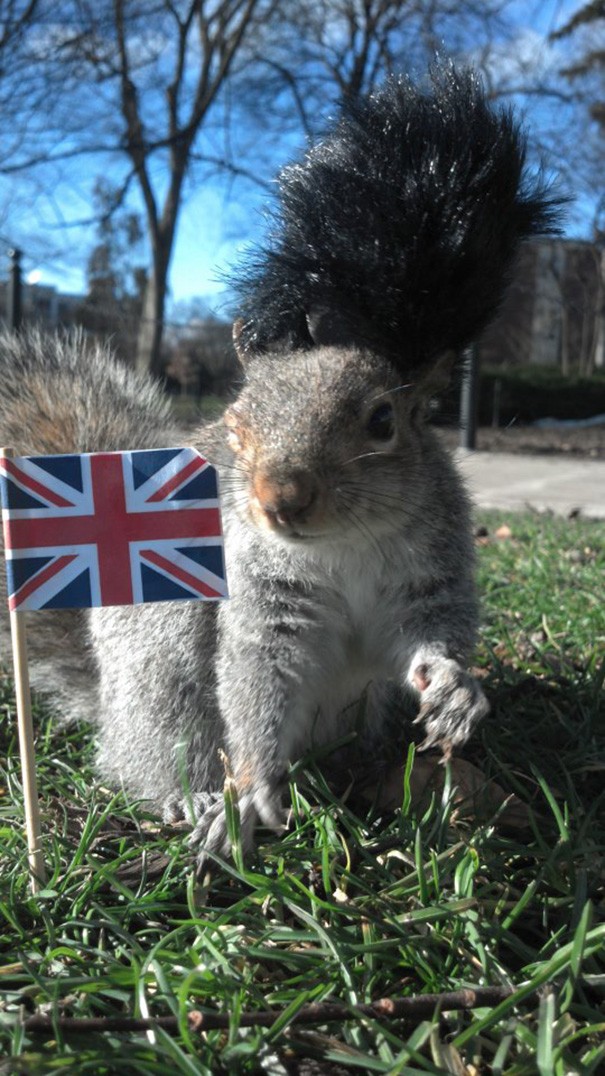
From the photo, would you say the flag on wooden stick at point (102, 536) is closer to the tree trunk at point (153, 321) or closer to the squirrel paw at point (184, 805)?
the squirrel paw at point (184, 805)

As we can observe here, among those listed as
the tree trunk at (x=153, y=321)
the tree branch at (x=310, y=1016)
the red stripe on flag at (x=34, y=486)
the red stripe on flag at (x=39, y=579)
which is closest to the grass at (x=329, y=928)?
the tree branch at (x=310, y=1016)

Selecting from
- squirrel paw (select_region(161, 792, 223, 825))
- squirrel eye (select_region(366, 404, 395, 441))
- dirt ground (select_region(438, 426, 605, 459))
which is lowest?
dirt ground (select_region(438, 426, 605, 459))

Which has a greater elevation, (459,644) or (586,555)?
(459,644)

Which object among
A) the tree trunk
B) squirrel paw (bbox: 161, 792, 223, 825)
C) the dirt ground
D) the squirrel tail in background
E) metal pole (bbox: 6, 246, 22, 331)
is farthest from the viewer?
the dirt ground

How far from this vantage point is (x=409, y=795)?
4.12 feet

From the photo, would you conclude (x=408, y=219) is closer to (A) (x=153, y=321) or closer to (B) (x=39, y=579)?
(B) (x=39, y=579)

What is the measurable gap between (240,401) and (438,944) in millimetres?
842

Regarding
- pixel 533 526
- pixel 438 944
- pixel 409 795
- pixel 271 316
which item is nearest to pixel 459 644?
pixel 409 795

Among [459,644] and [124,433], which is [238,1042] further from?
[124,433]

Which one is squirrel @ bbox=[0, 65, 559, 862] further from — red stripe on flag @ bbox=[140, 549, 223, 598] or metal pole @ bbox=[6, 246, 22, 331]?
metal pole @ bbox=[6, 246, 22, 331]

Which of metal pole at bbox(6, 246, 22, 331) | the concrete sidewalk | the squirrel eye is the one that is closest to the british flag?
the squirrel eye

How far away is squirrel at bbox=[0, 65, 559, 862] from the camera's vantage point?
4.19 feet

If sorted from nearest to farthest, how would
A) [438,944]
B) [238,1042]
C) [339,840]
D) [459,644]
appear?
[238,1042], [438,944], [339,840], [459,644]

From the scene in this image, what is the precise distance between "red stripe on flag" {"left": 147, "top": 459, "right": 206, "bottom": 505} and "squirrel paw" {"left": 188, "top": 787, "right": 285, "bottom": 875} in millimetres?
463
